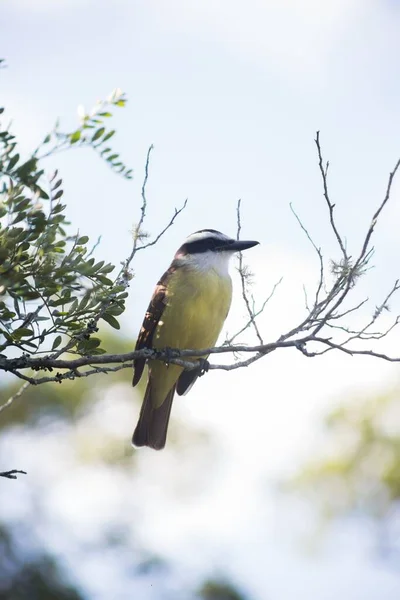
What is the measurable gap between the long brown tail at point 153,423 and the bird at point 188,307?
4.0 inches

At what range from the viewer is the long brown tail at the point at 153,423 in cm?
655

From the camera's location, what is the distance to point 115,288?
4234 mm

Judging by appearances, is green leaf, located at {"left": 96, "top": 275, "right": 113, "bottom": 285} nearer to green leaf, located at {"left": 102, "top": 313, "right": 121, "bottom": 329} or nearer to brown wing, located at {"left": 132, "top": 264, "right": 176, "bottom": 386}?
green leaf, located at {"left": 102, "top": 313, "right": 121, "bottom": 329}

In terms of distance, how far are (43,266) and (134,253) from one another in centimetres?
87

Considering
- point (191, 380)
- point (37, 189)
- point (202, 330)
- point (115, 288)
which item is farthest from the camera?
point (191, 380)

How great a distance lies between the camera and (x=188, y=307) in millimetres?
5836

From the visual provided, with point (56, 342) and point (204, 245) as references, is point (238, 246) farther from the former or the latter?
point (56, 342)

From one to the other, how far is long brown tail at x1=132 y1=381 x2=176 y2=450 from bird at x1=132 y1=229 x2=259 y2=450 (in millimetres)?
101

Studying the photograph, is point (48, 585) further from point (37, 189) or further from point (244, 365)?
point (37, 189)

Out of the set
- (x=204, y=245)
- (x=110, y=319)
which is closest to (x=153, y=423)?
(x=204, y=245)

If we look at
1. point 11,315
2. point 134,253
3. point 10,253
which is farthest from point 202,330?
point 10,253

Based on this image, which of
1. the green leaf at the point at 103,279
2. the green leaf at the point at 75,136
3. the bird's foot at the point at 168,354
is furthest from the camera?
the bird's foot at the point at 168,354

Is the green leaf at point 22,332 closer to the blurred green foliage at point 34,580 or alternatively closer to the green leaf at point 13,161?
the green leaf at point 13,161

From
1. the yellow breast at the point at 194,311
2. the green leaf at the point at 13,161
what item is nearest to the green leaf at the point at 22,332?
the green leaf at the point at 13,161
